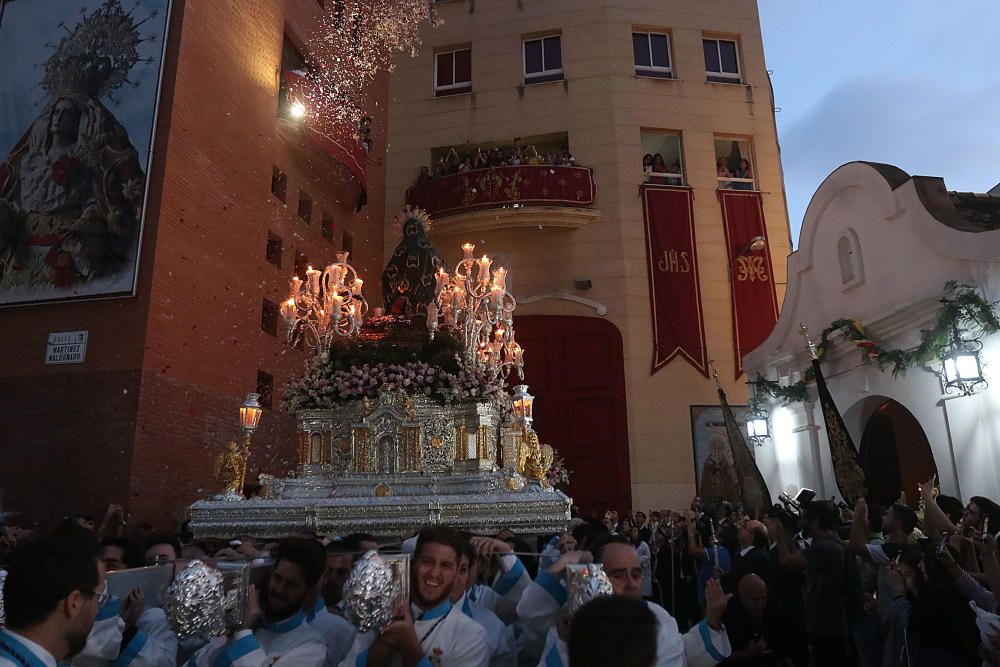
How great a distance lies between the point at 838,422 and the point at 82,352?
33.2ft

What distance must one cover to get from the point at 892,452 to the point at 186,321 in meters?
10.4

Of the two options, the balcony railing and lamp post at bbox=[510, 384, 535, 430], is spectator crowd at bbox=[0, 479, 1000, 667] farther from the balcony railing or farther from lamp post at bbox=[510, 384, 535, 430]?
the balcony railing

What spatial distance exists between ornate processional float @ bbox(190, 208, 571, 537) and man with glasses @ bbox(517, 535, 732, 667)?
334 centimetres

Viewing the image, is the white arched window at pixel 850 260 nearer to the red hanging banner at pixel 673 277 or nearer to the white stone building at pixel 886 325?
the white stone building at pixel 886 325

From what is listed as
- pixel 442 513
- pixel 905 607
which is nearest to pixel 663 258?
pixel 442 513

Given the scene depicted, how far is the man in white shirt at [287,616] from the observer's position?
2529 mm

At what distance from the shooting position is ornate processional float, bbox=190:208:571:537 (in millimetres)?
6613

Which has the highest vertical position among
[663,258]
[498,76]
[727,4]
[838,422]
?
[727,4]

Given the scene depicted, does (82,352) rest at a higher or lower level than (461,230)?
lower

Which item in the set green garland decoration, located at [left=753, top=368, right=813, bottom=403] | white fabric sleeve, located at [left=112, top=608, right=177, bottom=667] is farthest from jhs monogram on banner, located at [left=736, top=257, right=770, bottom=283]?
white fabric sleeve, located at [left=112, top=608, right=177, bottom=667]

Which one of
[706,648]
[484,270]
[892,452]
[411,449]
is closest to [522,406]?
[411,449]

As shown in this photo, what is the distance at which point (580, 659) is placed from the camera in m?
1.68

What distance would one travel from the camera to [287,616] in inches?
107

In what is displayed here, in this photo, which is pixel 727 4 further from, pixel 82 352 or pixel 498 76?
pixel 82 352
